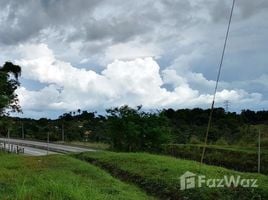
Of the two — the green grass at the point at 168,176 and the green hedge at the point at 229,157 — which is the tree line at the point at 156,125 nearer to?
the green hedge at the point at 229,157

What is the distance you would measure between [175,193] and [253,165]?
12.8m

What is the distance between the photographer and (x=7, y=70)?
54.3m

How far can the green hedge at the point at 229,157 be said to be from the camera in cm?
2712

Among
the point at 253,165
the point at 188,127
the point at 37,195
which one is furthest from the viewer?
the point at 188,127

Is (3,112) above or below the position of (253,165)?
above

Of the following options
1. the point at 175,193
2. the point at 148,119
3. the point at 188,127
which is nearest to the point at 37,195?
the point at 175,193

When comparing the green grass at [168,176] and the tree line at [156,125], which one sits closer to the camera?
the green grass at [168,176]

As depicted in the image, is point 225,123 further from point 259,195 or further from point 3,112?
point 259,195

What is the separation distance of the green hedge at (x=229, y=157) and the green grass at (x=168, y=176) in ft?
19.8
